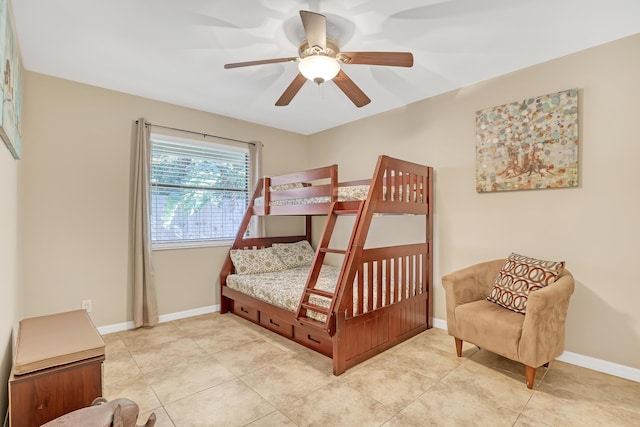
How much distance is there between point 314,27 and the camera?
73.1 inches

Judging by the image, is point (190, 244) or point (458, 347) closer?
point (458, 347)

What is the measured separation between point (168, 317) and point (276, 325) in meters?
1.39

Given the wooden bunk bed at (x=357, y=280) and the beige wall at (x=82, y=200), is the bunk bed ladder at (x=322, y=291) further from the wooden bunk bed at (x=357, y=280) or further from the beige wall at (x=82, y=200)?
the beige wall at (x=82, y=200)

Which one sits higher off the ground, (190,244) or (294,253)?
(190,244)

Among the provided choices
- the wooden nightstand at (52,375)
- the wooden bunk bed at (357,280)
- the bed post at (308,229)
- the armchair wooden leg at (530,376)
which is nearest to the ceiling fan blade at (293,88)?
the wooden bunk bed at (357,280)

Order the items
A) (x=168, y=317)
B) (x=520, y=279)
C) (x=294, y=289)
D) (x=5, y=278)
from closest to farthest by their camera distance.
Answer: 1. (x=5, y=278)
2. (x=520, y=279)
3. (x=294, y=289)
4. (x=168, y=317)

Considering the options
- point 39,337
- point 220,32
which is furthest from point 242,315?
point 220,32

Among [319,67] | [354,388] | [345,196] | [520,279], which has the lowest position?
[354,388]

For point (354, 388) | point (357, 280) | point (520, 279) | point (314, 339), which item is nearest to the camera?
point (354, 388)

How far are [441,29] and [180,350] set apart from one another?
3444mm

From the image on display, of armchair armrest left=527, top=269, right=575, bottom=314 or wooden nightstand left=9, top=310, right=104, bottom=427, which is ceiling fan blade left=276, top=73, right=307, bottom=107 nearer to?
wooden nightstand left=9, top=310, right=104, bottom=427

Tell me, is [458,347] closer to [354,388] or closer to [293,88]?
[354,388]

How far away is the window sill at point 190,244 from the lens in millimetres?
3655

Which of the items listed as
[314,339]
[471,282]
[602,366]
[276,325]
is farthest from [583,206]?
[276,325]
